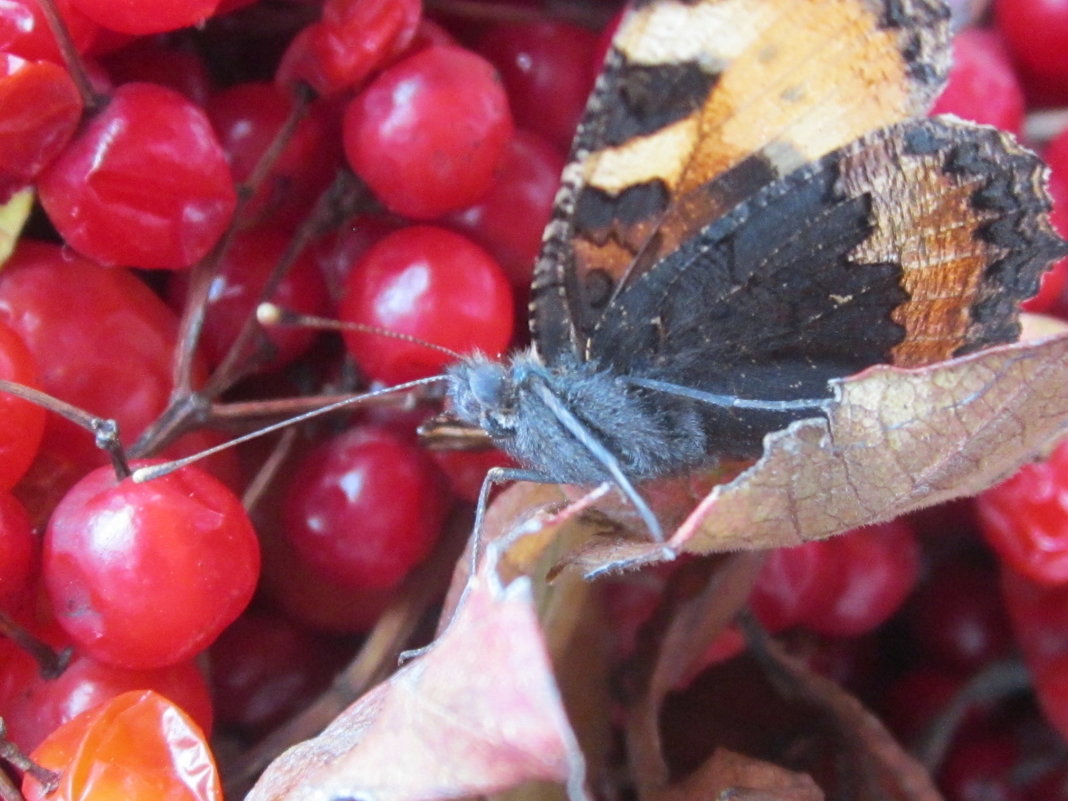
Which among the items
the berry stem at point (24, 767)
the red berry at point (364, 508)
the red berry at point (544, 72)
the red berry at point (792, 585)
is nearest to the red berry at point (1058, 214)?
the red berry at point (792, 585)

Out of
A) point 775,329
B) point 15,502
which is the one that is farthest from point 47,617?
point 775,329

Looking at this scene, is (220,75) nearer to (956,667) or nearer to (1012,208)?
(1012,208)

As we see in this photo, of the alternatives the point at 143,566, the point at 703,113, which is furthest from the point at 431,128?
the point at 143,566

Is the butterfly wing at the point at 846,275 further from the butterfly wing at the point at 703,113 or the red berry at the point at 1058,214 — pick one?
the red berry at the point at 1058,214

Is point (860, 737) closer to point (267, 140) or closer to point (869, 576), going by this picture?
point (869, 576)

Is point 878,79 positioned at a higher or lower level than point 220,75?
higher
